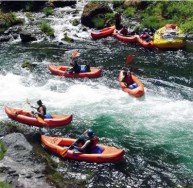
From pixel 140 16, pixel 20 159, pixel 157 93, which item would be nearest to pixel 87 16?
pixel 140 16

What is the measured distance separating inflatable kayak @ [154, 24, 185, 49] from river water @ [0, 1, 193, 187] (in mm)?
449

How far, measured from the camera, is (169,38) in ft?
79.7

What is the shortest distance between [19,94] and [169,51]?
9.03 m

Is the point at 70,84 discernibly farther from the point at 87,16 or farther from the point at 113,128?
the point at 87,16

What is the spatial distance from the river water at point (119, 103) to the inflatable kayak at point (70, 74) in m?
0.28

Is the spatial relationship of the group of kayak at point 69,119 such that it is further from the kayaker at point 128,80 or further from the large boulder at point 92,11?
the large boulder at point 92,11

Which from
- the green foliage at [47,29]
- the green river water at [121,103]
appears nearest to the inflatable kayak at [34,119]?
the green river water at [121,103]

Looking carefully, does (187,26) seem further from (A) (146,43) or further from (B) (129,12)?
(B) (129,12)

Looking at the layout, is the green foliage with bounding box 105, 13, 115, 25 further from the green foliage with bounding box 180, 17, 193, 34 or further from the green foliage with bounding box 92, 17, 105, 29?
the green foliage with bounding box 180, 17, 193, 34

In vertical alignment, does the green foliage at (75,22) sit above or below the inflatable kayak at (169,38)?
below

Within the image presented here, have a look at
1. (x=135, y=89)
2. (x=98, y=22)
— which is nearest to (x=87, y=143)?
(x=135, y=89)

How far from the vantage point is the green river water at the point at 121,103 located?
46.1 ft

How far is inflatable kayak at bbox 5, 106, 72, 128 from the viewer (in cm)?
1662

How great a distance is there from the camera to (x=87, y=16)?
28547mm
